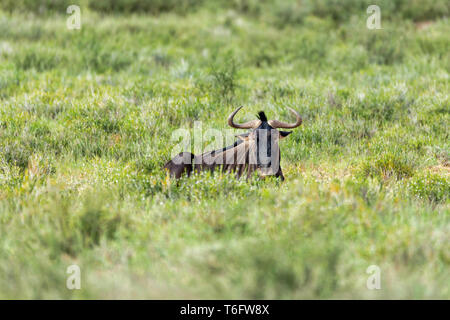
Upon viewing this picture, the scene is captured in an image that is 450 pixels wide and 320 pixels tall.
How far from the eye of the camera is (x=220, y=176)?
213 inches

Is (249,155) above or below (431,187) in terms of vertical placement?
above

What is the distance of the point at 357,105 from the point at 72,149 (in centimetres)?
535

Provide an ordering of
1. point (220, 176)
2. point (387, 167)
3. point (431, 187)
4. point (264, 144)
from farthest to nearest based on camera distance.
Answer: point (387, 167), point (264, 144), point (431, 187), point (220, 176)

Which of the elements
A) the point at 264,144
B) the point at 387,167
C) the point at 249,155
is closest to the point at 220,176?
the point at 264,144

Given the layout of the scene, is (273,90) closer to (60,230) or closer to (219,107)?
(219,107)

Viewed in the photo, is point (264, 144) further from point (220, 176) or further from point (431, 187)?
point (431, 187)

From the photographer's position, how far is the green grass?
11.3ft

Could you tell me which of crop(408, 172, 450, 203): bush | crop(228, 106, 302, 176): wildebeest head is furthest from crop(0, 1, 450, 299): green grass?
crop(228, 106, 302, 176): wildebeest head

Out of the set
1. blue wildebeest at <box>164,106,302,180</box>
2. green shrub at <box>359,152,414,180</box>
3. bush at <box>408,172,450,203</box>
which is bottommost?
bush at <box>408,172,450,203</box>

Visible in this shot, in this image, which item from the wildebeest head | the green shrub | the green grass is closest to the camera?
the green grass

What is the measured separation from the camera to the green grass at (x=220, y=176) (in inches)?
135

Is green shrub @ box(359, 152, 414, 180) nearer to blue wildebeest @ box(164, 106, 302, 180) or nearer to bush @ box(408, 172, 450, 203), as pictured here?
bush @ box(408, 172, 450, 203)

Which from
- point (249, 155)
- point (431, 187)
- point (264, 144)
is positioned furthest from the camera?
point (249, 155)
